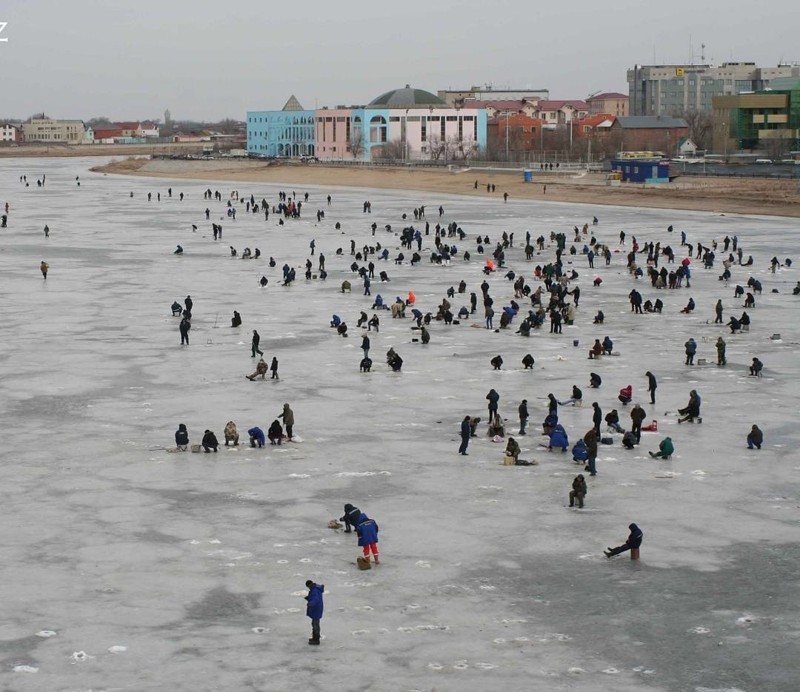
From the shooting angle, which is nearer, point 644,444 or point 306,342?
point 644,444

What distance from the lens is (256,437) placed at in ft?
78.6

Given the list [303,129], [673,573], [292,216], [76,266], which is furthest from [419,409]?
[303,129]

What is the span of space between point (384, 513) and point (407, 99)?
502ft

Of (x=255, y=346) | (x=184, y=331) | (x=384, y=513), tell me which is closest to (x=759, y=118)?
(x=184, y=331)

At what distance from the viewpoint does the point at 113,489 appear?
837 inches

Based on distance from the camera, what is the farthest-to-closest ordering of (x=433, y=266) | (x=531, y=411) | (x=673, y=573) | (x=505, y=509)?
(x=433, y=266), (x=531, y=411), (x=505, y=509), (x=673, y=573)

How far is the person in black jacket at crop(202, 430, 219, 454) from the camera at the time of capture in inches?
924

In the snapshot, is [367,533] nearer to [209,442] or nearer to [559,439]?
[209,442]

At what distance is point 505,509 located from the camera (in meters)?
20.2

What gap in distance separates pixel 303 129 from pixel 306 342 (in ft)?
487

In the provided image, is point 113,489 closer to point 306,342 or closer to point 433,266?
point 306,342

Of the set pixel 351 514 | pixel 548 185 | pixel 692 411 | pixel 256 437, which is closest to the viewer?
pixel 351 514

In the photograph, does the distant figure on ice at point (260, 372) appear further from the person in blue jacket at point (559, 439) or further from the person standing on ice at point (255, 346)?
the person in blue jacket at point (559, 439)

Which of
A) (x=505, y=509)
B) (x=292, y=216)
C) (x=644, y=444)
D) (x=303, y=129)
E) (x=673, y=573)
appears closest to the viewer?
(x=673, y=573)
